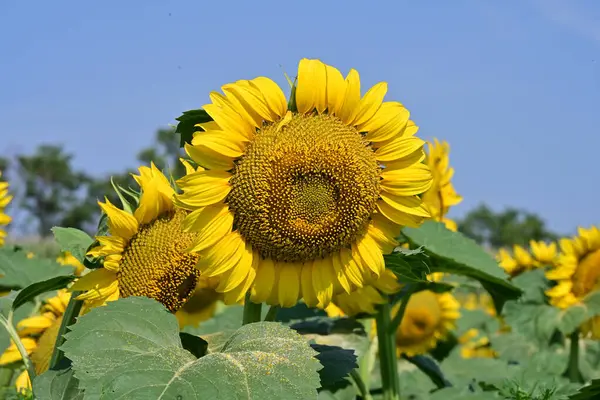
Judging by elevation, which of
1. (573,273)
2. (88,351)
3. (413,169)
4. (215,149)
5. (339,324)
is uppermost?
(573,273)

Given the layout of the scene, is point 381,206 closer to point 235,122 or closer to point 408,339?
point 235,122

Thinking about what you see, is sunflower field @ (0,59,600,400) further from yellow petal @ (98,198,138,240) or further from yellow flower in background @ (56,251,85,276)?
yellow flower in background @ (56,251,85,276)

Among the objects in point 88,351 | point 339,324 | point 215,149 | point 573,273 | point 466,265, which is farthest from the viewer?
point 573,273

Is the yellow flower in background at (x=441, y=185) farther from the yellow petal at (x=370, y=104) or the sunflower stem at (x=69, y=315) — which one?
the sunflower stem at (x=69, y=315)

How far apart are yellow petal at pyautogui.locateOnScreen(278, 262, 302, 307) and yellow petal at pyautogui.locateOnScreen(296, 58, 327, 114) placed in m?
0.37

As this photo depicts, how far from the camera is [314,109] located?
195 centimetres

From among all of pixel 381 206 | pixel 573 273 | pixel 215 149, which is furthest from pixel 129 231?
pixel 573 273

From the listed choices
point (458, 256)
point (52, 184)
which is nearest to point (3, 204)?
point (458, 256)

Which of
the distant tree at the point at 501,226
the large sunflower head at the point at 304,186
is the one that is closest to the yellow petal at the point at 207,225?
the large sunflower head at the point at 304,186

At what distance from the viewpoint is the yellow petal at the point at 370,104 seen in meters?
1.93

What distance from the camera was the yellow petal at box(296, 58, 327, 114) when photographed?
6.22 feet

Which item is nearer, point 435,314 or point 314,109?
point 314,109

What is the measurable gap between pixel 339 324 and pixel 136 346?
1210 mm

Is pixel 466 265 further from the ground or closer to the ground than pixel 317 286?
further from the ground
